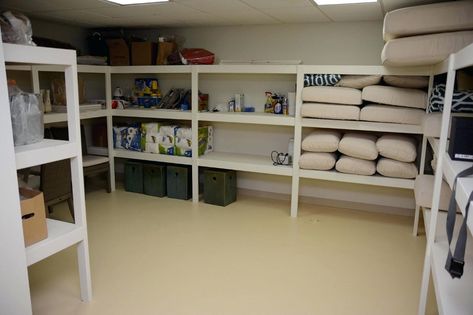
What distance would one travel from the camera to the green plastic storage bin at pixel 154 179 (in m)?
4.55

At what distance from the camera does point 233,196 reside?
444cm

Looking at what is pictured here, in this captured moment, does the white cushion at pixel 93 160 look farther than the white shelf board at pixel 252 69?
Yes

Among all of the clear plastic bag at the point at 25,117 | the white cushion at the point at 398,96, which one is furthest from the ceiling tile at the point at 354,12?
the clear plastic bag at the point at 25,117

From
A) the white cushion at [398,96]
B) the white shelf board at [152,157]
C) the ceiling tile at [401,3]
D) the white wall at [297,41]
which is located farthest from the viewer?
the white shelf board at [152,157]

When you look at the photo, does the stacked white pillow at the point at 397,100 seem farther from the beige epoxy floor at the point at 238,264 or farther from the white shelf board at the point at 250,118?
the beige epoxy floor at the point at 238,264

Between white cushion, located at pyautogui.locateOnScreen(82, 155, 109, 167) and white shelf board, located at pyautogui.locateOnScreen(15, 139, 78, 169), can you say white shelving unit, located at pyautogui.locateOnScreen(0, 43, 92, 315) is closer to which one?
white shelf board, located at pyautogui.locateOnScreen(15, 139, 78, 169)

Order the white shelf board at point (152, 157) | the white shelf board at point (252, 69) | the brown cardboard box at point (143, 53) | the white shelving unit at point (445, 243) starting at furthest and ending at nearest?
the brown cardboard box at point (143, 53) < the white shelf board at point (152, 157) < the white shelf board at point (252, 69) < the white shelving unit at point (445, 243)

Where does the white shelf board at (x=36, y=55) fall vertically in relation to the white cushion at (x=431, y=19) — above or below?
below

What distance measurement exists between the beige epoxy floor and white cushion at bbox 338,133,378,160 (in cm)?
73

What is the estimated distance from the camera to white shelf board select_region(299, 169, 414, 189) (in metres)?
3.47

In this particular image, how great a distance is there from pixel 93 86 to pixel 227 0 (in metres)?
2.85

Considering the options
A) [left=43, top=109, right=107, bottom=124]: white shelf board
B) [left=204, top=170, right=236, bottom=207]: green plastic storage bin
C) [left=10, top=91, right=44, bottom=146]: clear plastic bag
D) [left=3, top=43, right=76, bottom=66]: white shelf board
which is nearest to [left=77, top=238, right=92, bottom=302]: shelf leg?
[left=10, top=91, right=44, bottom=146]: clear plastic bag

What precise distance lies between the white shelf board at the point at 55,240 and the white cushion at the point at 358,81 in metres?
2.65

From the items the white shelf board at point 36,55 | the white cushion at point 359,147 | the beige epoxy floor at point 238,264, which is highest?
the white shelf board at point 36,55
